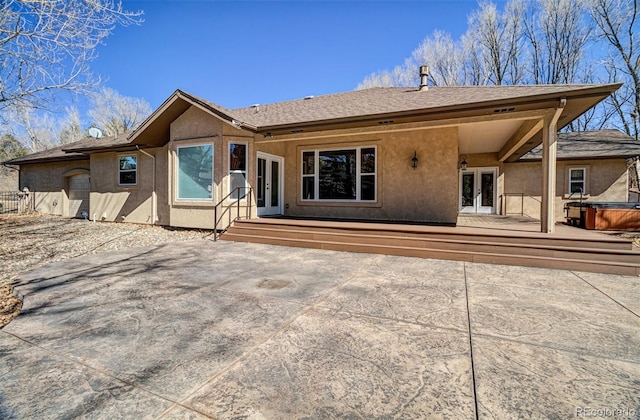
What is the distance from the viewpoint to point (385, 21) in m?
13.1

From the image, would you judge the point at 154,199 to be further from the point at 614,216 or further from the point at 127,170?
the point at 614,216

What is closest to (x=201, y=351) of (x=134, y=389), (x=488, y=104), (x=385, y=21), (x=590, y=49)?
(x=134, y=389)

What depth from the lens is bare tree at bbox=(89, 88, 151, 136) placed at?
31.5 m

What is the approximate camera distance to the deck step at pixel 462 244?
17.8 ft

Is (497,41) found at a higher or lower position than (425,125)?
higher

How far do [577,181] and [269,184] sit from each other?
14.2 m

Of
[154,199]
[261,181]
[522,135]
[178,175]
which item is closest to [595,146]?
[522,135]

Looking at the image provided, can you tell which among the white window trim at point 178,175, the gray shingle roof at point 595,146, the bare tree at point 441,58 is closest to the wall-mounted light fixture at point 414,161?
the white window trim at point 178,175

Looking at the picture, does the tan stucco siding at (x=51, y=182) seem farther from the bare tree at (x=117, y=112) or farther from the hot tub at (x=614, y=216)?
the hot tub at (x=614, y=216)

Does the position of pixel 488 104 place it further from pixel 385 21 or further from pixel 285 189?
pixel 385 21

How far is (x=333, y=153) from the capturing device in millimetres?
10320

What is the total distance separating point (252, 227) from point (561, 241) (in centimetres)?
738

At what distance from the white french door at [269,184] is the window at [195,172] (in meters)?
1.59

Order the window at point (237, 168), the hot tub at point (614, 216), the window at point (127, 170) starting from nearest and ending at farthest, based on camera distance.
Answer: the window at point (237, 168) < the hot tub at point (614, 216) < the window at point (127, 170)
